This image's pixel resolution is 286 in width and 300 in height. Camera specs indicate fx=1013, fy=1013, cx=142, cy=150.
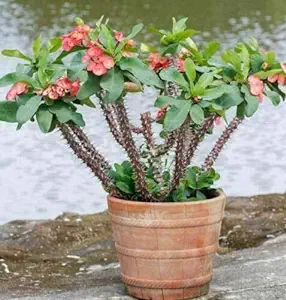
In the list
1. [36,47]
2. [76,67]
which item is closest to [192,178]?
[76,67]

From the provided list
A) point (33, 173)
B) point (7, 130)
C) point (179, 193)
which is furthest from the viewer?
point (7, 130)

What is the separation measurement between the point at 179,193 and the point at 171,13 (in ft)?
36.3

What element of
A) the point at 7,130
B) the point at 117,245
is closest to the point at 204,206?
the point at 117,245

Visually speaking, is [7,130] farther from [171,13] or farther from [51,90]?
[171,13]

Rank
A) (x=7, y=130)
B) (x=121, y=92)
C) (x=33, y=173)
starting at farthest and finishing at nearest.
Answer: (x=7, y=130) < (x=33, y=173) < (x=121, y=92)

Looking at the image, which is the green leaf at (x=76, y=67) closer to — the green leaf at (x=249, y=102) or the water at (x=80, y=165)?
the green leaf at (x=249, y=102)

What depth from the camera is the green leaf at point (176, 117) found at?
10.1 feet

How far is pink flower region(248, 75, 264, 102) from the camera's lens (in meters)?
3.20

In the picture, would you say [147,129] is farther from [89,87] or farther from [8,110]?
[8,110]

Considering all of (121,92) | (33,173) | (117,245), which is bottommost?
(33,173)

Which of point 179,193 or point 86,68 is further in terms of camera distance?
point 179,193

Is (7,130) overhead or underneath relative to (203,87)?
underneath

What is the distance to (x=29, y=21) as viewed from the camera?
13.6m

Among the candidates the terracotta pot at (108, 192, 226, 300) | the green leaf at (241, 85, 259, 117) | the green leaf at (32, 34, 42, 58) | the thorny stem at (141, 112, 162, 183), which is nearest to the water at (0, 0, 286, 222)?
the thorny stem at (141, 112, 162, 183)
